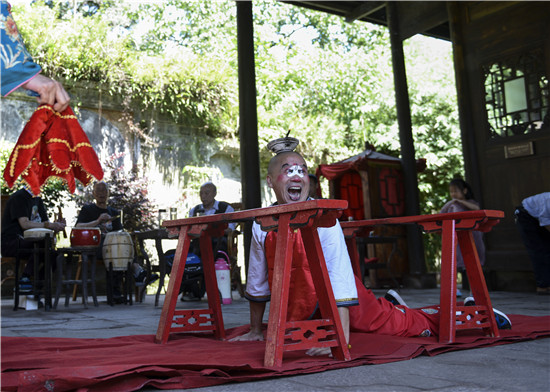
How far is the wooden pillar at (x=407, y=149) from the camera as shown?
7656mm

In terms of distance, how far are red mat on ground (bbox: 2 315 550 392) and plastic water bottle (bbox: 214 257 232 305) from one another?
2.60 meters

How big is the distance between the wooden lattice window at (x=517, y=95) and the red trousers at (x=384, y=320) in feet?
12.8

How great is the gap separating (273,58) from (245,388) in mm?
13518

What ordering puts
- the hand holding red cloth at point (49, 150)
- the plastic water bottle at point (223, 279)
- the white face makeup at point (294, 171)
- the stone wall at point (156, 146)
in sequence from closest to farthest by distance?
the hand holding red cloth at point (49, 150) < the white face makeup at point (294, 171) < the plastic water bottle at point (223, 279) < the stone wall at point (156, 146)

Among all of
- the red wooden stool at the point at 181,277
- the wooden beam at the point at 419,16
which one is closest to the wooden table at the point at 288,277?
the red wooden stool at the point at 181,277

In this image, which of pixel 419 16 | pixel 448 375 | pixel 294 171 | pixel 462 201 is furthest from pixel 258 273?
pixel 419 16

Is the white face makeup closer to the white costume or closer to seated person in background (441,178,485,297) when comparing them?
the white costume

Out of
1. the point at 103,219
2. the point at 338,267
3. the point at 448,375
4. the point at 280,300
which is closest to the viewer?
the point at 448,375

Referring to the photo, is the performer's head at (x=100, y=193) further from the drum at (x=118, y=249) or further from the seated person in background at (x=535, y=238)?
the seated person in background at (x=535, y=238)

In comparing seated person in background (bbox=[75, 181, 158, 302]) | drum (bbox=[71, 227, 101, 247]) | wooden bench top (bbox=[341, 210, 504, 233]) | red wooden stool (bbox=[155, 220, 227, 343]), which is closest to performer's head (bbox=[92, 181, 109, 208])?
seated person in background (bbox=[75, 181, 158, 302])

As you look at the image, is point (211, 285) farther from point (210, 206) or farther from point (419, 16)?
point (419, 16)

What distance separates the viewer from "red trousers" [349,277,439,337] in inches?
115

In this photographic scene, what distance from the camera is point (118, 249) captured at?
237 inches

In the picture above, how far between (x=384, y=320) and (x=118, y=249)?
12.5ft
